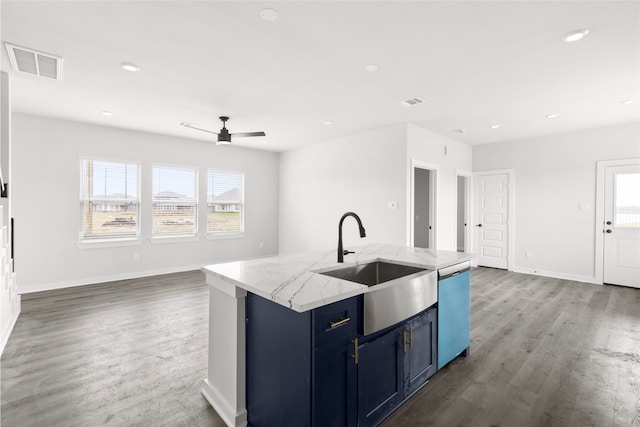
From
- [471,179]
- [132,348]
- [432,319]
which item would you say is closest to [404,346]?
[432,319]

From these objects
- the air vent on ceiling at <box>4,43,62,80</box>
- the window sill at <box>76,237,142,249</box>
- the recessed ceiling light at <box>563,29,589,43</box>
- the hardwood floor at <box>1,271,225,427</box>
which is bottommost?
the hardwood floor at <box>1,271,225,427</box>

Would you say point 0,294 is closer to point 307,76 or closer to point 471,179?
point 307,76

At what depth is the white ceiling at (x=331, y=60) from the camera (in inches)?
84.8

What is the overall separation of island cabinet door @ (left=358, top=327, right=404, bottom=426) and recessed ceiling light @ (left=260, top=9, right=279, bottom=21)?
2.24 meters

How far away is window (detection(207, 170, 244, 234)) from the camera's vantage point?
6.54 m

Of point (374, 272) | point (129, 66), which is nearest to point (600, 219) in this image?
point (374, 272)

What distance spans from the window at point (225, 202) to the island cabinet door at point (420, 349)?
5335mm

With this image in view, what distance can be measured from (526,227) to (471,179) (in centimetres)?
142

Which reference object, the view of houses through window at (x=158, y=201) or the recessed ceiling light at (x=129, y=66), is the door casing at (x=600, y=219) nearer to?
the view of houses through window at (x=158, y=201)

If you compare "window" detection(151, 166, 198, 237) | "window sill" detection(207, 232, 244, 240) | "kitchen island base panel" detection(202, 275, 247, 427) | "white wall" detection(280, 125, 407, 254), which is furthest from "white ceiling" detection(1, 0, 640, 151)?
"window sill" detection(207, 232, 244, 240)

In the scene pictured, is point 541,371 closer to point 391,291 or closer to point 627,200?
point 391,291

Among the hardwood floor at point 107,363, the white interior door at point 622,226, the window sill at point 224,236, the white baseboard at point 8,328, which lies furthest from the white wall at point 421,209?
the white baseboard at point 8,328

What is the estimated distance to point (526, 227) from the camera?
598 centimetres

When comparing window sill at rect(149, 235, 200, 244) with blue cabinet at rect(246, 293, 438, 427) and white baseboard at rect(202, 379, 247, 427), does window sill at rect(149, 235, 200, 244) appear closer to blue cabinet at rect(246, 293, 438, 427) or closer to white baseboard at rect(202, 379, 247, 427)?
white baseboard at rect(202, 379, 247, 427)
